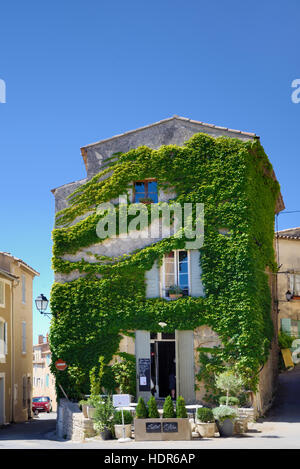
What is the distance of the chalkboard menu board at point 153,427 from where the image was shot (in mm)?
16125

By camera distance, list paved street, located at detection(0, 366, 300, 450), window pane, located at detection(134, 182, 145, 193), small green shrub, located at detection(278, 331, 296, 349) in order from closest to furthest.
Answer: paved street, located at detection(0, 366, 300, 450)
window pane, located at detection(134, 182, 145, 193)
small green shrub, located at detection(278, 331, 296, 349)

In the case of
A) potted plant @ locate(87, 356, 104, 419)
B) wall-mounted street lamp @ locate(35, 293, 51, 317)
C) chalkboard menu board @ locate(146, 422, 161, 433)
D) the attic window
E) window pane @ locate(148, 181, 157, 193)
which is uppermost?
window pane @ locate(148, 181, 157, 193)

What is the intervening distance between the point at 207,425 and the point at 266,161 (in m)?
11.1

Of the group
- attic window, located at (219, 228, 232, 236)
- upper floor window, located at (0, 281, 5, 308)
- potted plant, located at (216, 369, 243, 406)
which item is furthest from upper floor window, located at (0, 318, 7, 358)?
potted plant, located at (216, 369, 243, 406)

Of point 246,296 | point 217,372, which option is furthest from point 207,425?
point 246,296

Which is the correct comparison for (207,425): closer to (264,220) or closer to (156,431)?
(156,431)

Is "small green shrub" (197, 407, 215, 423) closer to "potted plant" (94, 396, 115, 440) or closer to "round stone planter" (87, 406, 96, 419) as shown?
"potted plant" (94, 396, 115, 440)

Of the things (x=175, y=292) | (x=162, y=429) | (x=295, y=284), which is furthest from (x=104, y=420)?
(x=295, y=284)

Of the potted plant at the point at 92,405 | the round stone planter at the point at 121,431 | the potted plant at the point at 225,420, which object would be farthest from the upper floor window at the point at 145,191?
the round stone planter at the point at 121,431

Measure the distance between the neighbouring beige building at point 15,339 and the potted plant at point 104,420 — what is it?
13.7m

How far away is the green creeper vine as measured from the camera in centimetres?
2056

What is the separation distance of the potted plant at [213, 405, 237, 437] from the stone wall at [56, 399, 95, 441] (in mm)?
3865

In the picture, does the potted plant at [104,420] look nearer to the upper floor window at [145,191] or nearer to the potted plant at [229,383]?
the potted plant at [229,383]

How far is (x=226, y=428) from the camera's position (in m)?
16.7
